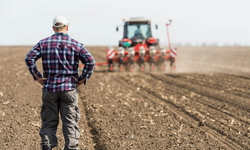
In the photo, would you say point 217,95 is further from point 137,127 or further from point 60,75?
point 60,75

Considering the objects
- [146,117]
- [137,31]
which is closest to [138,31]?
[137,31]

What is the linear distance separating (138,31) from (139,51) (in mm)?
2220

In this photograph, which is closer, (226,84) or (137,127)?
(137,127)

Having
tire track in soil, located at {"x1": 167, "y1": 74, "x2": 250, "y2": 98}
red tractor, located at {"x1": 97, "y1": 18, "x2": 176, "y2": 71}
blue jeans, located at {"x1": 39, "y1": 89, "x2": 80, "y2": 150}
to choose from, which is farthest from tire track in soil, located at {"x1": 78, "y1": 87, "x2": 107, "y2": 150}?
red tractor, located at {"x1": 97, "y1": 18, "x2": 176, "y2": 71}

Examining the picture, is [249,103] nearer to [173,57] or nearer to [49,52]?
[49,52]

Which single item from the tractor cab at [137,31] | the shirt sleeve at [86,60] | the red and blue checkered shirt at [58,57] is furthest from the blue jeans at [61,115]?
the tractor cab at [137,31]

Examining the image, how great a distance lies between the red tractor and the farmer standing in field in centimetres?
1032

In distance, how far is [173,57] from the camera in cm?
1455

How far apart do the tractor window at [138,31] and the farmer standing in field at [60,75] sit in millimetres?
12282

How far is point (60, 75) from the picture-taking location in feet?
11.4

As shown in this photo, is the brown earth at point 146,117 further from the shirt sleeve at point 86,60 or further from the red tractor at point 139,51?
the red tractor at point 139,51

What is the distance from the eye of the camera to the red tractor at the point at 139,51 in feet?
46.2

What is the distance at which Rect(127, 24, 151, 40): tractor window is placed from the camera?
51.2 ft

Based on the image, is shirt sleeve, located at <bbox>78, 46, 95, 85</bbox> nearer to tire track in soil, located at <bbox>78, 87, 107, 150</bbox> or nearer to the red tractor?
tire track in soil, located at <bbox>78, 87, 107, 150</bbox>
